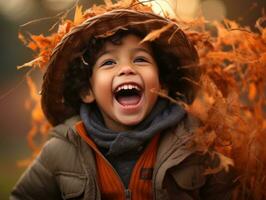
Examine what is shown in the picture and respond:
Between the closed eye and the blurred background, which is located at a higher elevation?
the closed eye

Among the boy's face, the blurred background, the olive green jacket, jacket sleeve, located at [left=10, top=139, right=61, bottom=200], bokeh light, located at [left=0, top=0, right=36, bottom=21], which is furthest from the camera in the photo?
bokeh light, located at [left=0, top=0, right=36, bottom=21]

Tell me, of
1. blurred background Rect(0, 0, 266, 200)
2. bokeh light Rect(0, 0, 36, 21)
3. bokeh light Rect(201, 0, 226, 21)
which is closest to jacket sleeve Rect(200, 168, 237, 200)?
bokeh light Rect(201, 0, 226, 21)

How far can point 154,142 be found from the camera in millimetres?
2707

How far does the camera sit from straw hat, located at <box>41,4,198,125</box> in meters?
2.57

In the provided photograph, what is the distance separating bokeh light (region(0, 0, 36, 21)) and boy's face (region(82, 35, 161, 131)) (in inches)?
369

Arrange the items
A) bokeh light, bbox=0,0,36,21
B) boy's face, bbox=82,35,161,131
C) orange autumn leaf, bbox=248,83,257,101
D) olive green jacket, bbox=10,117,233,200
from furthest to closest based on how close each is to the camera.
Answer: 1. bokeh light, bbox=0,0,36,21
2. orange autumn leaf, bbox=248,83,257,101
3. boy's face, bbox=82,35,161,131
4. olive green jacket, bbox=10,117,233,200

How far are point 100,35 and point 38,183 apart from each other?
0.90 metres

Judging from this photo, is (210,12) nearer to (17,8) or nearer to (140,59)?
(140,59)

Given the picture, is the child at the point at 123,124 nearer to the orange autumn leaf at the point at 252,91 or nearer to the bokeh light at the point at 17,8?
the orange autumn leaf at the point at 252,91

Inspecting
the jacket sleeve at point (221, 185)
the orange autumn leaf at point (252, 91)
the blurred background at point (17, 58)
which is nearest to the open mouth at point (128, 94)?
the jacket sleeve at point (221, 185)

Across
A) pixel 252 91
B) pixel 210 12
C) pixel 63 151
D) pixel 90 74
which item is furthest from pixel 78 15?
pixel 210 12

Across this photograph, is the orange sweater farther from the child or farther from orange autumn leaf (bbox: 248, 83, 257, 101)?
orange autumn leaf (bbox: 248, 83, 257, 101)

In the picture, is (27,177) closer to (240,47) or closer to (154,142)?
(154,142)

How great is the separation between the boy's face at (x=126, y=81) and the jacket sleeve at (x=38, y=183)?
0.47 m
